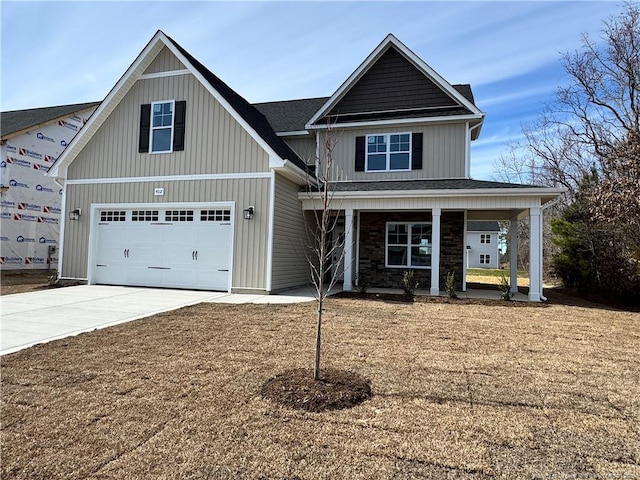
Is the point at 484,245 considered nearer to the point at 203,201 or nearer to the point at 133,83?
the point at 203,201

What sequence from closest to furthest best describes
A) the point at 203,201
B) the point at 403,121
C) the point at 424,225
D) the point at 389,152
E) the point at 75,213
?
1. the point at 203,201
2. the point at 75,213
3. the point at 403,121
4. the point at 424,225
5. the point at 389,152

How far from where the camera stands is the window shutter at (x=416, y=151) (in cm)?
1321

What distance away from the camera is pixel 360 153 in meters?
13.8

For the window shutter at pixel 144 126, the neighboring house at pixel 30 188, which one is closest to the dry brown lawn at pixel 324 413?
the window shutter at pixel 144 126

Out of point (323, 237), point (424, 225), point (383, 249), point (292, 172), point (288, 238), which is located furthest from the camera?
point (383, 249)

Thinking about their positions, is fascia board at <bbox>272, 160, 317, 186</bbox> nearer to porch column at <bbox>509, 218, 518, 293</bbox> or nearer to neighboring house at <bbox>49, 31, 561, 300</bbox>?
neighboring house at <bbox>49, 31, 561, 300</bbox>

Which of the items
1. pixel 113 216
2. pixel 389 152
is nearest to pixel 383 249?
pixel 389 152

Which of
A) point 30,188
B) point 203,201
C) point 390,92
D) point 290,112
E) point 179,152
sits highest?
point 290,112

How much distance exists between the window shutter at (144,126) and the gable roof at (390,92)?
5231 mm

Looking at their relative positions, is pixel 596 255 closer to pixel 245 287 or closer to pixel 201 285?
pixel 245 287

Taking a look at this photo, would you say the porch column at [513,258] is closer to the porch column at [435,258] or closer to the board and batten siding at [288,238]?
the porch column at [435,258]

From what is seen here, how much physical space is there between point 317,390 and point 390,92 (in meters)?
12.5

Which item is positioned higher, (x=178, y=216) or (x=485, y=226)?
(x=485, y=226)

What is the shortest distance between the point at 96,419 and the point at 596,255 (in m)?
15.1
